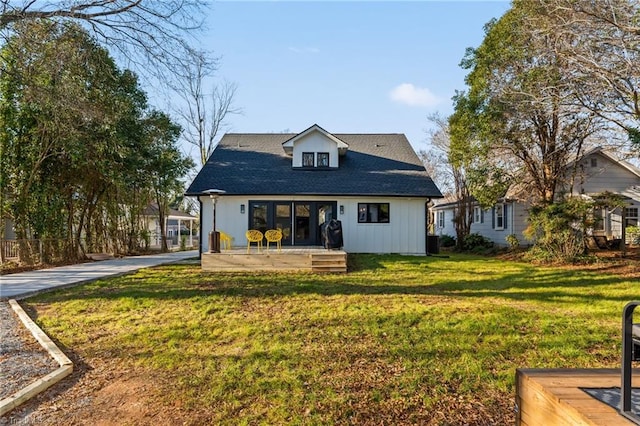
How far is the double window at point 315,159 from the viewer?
16047 mm

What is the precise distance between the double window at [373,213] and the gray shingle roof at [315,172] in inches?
23.0

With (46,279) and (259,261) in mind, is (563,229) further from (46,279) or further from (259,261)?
(46,279)

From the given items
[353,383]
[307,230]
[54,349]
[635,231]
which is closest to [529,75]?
[307,230]

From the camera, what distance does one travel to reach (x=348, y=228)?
575 inches

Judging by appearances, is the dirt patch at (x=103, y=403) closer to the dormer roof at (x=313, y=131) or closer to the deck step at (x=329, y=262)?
the deck step at (x=329, y=262)

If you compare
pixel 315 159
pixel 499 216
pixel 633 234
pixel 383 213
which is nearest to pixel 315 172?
pixel 315 159

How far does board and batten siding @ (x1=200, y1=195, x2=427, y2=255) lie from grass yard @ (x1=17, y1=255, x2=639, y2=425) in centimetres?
603

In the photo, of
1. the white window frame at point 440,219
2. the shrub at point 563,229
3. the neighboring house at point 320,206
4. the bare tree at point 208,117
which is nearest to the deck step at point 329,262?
the neighboring house at point 320,206

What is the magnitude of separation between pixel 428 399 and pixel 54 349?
4.11 m

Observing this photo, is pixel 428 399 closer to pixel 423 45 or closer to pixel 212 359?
pixel 212 359

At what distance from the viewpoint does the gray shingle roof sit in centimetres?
1451

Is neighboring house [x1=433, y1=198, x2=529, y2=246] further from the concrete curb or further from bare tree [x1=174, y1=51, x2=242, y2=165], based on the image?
bare tree [x1=174, y1=51, x2=242, y2=165]

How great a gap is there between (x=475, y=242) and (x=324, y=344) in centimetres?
1531

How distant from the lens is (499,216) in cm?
1861
